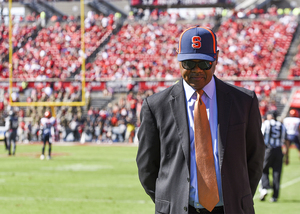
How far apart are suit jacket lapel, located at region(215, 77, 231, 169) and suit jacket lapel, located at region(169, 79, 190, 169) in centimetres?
18

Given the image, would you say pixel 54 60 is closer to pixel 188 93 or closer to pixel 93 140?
pixel 93 140

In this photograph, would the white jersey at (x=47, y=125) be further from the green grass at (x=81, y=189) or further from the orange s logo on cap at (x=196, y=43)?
the orange s logo on cap at (x=196, y=43)

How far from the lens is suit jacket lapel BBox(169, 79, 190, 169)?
2.67 m

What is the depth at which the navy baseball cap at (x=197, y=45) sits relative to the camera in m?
2.66

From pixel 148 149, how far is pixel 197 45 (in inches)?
26.6

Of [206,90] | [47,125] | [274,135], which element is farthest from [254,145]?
[47,125]

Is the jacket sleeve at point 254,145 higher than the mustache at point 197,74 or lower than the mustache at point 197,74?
lower

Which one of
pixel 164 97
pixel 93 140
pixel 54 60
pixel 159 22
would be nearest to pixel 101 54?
pixel 54 60

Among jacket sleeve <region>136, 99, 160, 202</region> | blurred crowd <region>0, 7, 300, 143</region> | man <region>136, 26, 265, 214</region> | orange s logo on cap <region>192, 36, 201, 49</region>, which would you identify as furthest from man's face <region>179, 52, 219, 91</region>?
blurred crowd <region>0, 7, 300, 143</region>

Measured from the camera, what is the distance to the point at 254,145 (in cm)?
286

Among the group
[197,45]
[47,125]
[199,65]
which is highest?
[197,45]

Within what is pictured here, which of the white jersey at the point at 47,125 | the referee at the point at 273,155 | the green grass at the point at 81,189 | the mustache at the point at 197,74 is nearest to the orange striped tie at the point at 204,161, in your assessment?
the mustache at the point at 197,74

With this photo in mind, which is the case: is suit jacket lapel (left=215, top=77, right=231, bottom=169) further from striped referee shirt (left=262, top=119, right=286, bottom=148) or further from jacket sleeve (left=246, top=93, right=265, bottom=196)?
striped referee shirt (left=262, top=119, right=286, bottom=148)

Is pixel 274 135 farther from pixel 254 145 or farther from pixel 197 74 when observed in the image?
pixel 197 74
